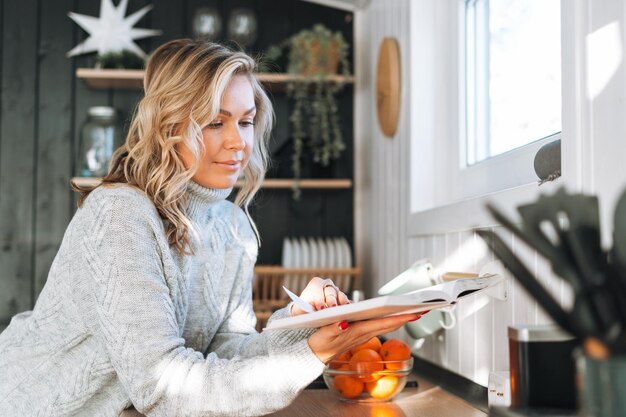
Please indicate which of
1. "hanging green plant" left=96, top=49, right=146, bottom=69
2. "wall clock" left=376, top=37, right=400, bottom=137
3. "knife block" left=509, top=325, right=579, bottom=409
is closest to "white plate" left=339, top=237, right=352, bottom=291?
"wall clock" left=376, top=37, right=400, bottom=137

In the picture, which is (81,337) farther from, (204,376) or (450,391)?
(450,391)

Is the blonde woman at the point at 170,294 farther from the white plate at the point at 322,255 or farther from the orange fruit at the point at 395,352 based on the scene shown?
the white plate at the point at 322,255

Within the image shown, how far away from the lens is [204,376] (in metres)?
1.29

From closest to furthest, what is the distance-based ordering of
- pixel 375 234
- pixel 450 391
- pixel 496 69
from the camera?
pixel 450 391, pixel 496 69, pixel 375 234

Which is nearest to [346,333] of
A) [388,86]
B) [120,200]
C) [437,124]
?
[120,200]

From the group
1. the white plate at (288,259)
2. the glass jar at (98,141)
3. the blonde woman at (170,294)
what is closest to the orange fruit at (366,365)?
the blonde woman at (170,294)

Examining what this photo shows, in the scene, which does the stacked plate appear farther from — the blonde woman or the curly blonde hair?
the curly blonde hair

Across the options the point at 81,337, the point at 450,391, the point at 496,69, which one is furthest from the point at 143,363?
the point at 496,69

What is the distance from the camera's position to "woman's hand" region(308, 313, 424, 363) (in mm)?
1249

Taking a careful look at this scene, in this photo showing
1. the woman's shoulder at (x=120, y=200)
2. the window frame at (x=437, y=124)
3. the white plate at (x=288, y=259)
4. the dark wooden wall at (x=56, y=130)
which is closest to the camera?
the woman's shoulder at (x=120, y=200)

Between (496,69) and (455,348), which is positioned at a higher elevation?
(496,69)

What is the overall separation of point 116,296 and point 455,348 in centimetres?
92

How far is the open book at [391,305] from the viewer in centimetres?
107

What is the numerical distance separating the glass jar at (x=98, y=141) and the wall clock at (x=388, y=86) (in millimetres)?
1096
